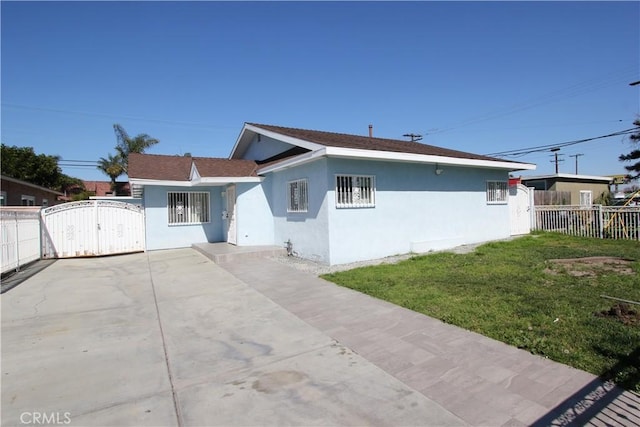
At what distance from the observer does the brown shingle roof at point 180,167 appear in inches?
491

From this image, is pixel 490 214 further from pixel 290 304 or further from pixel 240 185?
pixel 290 304

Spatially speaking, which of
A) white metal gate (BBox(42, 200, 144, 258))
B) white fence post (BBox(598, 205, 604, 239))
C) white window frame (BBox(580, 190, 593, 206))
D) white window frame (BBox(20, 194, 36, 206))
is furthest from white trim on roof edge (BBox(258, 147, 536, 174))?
white window frame (BBox(20, 194, 36, 206))

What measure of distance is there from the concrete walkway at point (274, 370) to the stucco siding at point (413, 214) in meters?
3.58

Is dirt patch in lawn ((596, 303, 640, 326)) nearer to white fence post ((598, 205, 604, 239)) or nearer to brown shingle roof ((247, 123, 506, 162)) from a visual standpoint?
brown shingle roof ((247, 123, 506, 162))

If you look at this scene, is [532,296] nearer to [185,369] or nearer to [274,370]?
[274,370]

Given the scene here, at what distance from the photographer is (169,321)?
5.40m

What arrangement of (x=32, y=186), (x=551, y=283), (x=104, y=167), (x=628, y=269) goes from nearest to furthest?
(x=551, y=283), (x=628, y=269), (x=32, y=186), (x=104, y=167)

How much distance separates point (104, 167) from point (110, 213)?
78.8 feet

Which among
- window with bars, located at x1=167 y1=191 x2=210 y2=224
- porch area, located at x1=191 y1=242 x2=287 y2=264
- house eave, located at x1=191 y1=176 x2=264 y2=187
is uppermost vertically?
house eave, located at x1=191 y1=176 x2=264 y2=187

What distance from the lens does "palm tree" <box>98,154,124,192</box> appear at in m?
32.1

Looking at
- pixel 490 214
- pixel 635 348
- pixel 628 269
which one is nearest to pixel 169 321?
pixel 635 348

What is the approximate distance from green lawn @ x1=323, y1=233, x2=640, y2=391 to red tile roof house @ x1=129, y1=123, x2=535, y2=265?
5.02 feet

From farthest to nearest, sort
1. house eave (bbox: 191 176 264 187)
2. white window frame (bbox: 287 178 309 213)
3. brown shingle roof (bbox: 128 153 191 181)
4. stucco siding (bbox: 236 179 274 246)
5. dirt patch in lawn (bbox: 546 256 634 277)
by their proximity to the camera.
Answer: brown shingle roof (bbox: 128 153 191 181)
stucco siding (bbox: 236 179 274 246)
house eave (bbox: 191 176 264 187)
white window frame (bbox: 287 178 309 213)
dirt patch in lawn (bbox: 546 256 634 277)

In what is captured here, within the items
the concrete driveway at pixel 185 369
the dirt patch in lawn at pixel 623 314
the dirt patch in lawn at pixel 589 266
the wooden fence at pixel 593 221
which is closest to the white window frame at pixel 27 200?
the concrete driveway at pixel 185 369
